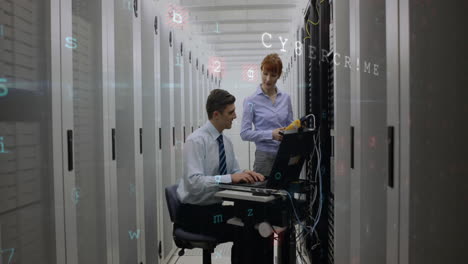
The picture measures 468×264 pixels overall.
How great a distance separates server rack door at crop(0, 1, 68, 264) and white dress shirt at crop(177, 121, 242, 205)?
0.72m

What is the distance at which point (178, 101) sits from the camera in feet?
11.4

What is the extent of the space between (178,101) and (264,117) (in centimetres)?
128

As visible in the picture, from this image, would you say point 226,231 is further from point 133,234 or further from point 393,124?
point 393,124

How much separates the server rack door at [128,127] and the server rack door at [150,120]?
0.82 ft

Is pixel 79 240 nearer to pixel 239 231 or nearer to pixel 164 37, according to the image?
pixel 239 231

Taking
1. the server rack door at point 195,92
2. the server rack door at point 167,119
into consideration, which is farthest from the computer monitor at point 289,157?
the server rack door at point 195,92

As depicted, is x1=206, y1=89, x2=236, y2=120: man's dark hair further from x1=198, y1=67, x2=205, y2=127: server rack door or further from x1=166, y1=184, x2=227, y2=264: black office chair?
x1=198, y1=67, x2=205, y2=127: server rack door

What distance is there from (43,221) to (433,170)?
1.35m

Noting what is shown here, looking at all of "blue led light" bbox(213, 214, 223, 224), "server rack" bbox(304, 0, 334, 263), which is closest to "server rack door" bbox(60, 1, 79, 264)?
"blue led light" bbox(213, 214, 223, 224)

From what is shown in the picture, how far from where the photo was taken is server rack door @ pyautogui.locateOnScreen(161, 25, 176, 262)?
2.86 m

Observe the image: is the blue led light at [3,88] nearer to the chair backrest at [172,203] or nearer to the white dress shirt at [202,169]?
the white dress shirt at [202,169]

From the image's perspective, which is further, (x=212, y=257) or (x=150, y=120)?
(x=212, y=257)

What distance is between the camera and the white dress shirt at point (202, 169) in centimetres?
183

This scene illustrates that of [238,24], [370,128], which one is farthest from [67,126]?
[238,24]
